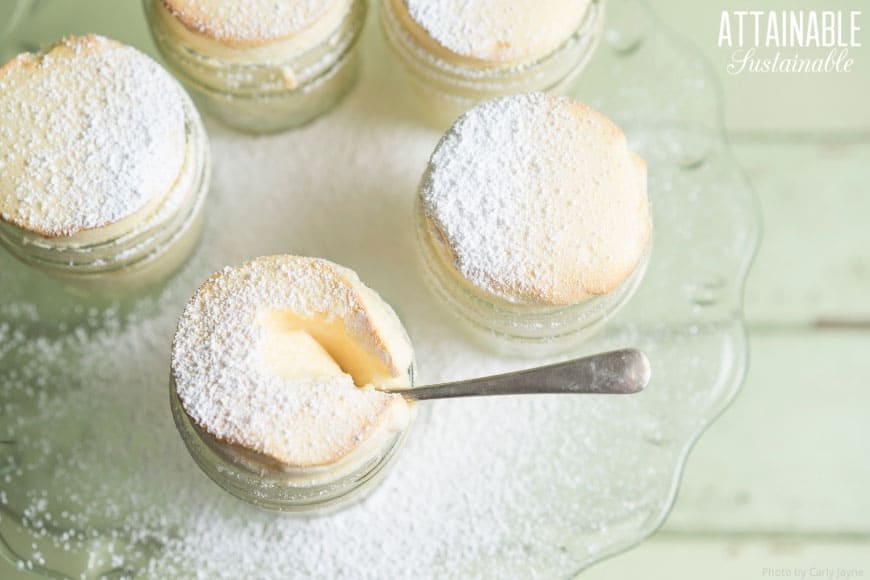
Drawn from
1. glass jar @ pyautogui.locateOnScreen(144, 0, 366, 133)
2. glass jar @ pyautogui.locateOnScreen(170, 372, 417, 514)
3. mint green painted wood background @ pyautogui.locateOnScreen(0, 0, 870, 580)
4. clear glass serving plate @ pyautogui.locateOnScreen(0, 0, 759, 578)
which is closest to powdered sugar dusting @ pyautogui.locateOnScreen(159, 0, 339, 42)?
glass jar @ pyautogui.locateOnScreen(144, 0, 366, 133)

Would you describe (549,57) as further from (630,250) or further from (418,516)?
(418,516)

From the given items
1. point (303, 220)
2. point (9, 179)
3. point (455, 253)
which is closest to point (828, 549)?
point (455, 253)

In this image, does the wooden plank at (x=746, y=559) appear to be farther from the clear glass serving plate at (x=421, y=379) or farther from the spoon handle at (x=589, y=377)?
the spoon handle at (x=589, y=377)

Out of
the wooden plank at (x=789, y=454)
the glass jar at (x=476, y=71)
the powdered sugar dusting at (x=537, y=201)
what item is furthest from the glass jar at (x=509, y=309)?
the wooden plank at (x=789, y=454)

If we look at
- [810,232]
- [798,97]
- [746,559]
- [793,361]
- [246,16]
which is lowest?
[746,559]

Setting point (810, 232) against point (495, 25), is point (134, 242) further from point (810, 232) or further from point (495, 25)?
point (810, 232)

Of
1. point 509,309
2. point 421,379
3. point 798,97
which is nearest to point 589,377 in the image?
point 509,309
